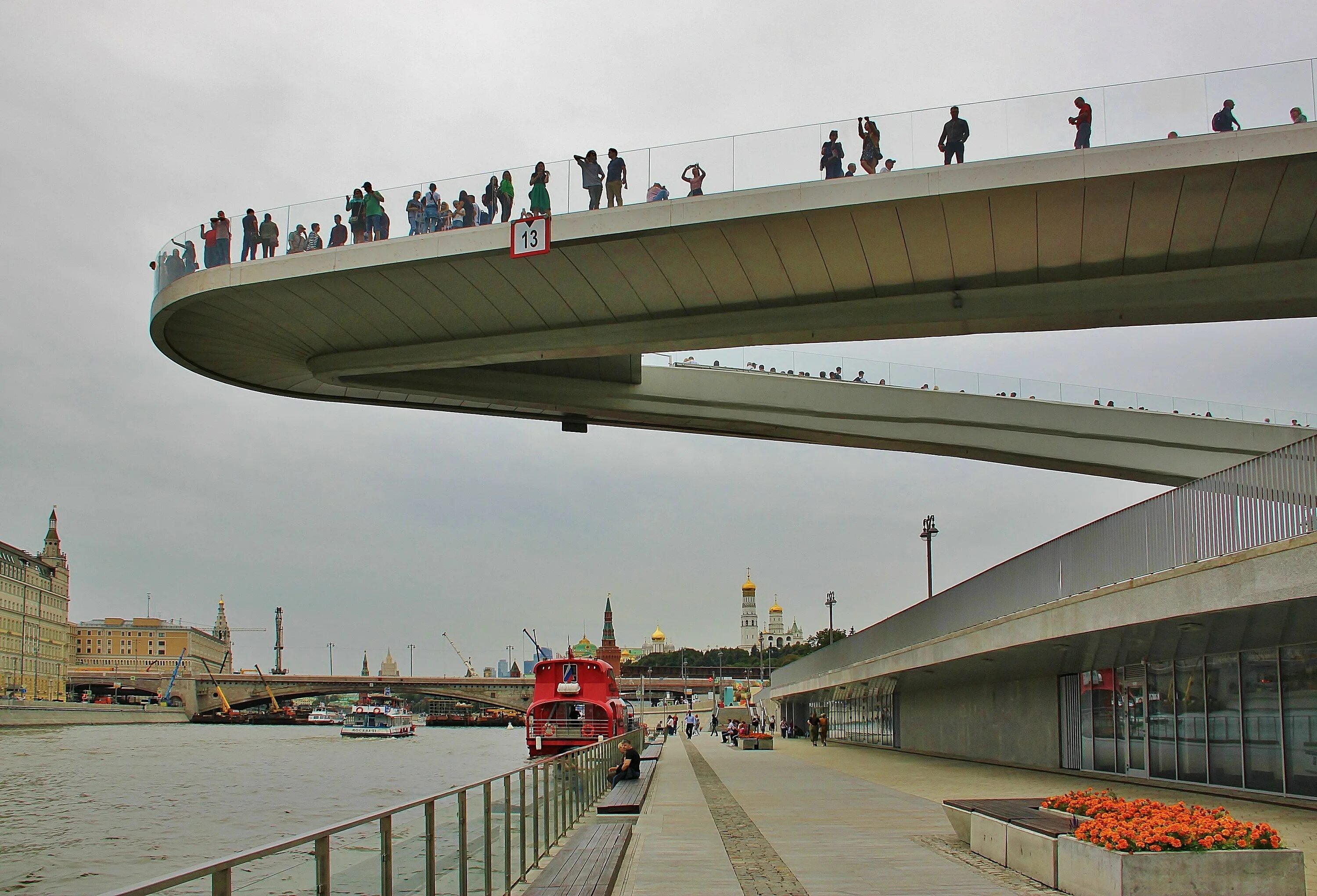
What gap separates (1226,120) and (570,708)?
25252mm

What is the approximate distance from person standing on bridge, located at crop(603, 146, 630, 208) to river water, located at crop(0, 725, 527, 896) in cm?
1572

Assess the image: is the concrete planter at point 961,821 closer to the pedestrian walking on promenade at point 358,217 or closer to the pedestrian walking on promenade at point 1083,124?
the pedestrian walking on promenade at point 1083,124

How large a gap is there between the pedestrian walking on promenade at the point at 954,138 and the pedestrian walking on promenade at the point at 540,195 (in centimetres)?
832

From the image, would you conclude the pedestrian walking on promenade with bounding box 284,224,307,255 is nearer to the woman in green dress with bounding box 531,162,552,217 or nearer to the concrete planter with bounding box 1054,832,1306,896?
the woman in green dress with bounding box 531,162,552,217

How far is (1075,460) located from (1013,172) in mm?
15337

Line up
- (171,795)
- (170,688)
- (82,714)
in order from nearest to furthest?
(171,795), (82,714), (170,688)

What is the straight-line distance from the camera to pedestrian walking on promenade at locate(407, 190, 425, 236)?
84.4 ft

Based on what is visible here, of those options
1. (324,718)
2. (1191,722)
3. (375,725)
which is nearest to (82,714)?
(375,725)

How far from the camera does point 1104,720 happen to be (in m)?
22.6

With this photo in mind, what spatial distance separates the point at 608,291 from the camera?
2659cm

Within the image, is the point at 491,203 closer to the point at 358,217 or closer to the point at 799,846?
the point at 358,217

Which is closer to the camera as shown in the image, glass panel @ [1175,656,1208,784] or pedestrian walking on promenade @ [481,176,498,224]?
glass panel @ [1175,656,1208,784]

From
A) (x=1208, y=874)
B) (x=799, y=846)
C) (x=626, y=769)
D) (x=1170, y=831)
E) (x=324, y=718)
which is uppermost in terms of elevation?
(x=1170, y=831)

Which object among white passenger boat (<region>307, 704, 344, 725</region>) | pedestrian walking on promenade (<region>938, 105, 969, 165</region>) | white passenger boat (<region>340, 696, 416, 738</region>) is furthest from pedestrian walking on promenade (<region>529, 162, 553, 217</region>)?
white passenger boat (<region>307, 704, 344, 725</region>)
